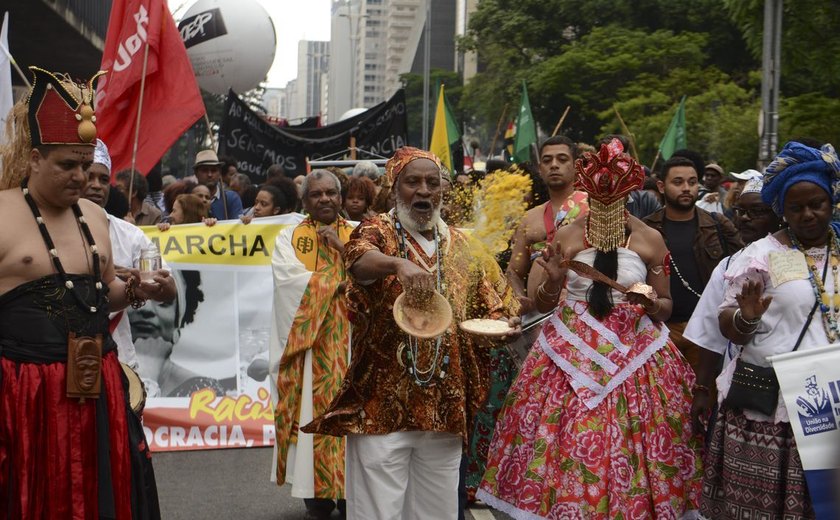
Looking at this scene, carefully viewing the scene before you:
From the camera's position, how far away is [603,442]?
19.0 ft

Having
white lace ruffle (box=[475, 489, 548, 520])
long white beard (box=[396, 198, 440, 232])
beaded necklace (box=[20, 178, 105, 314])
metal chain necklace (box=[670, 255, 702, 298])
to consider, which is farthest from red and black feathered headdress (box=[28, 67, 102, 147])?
metal chain necklace (box=[670, 255, 702, 298])

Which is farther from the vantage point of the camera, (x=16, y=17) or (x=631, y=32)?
(x=631, y=32)

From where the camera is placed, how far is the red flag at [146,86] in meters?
10.1

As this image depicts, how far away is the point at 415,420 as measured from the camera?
5180 mm

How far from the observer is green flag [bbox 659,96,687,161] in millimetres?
17219

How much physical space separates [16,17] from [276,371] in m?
17.2

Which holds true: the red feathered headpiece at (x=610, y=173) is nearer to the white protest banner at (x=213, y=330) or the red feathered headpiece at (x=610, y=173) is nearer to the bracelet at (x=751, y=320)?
the bracelet at (x=751, y=320)

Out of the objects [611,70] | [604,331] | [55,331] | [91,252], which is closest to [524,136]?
[604,331]

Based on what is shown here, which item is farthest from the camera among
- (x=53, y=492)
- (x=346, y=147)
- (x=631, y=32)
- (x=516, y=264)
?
(x=631, y=32)

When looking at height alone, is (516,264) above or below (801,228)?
below

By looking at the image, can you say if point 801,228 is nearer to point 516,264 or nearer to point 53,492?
point 516,264

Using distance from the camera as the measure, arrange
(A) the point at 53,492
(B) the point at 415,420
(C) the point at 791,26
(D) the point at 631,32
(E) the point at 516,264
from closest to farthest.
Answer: (A) the point at 53,492, (B) the point at 415,420, (E) the point at 516,264, (C) the point at 791,26, (D) the point at 631,32

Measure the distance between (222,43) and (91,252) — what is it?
47.6ft

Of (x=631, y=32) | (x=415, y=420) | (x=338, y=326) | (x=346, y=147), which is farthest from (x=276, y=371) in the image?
(x=631, y=32)
